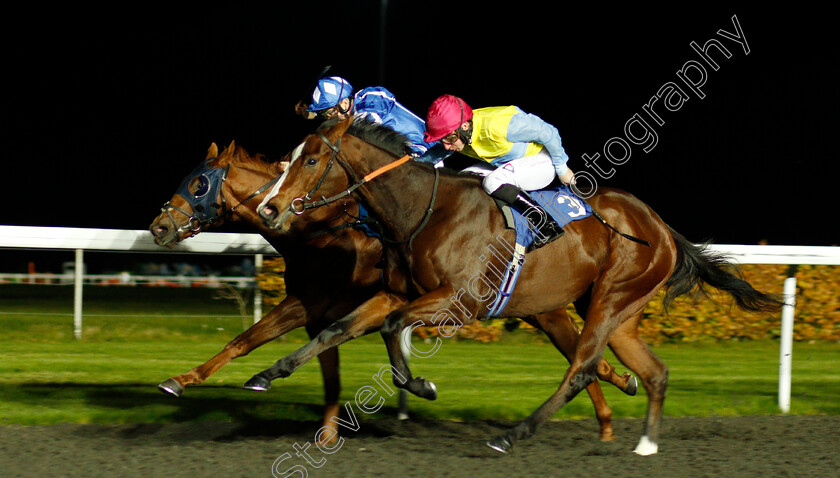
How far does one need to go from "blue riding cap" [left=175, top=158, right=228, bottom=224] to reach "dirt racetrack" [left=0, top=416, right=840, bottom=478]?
1080mm

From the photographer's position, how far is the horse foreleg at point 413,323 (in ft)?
11.8

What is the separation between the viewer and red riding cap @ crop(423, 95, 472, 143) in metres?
3.89

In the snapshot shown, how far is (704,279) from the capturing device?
15.8ft

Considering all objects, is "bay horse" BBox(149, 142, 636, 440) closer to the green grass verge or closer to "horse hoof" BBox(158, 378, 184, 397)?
"horse hoof" BBox(158, 378, 184, 397)

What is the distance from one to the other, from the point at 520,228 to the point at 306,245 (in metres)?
1.10

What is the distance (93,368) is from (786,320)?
4.70 metres

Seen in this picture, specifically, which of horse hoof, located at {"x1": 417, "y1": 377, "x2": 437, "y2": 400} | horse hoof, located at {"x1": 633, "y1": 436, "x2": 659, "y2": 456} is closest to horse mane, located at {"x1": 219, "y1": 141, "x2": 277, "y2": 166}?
horse hoof, located at {"x1": 417, "y1": 377, "x2": 437, "y2": 400}

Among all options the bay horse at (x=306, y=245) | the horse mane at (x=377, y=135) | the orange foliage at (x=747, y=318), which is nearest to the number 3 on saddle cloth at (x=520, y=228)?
the horse mane at (x=377, y=135)

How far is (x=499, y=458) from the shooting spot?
151 inches

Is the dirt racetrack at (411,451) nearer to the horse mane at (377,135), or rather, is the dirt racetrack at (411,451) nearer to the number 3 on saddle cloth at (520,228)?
the number 3 on saddle cloth at (520,228)

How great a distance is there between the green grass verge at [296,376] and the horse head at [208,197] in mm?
1076

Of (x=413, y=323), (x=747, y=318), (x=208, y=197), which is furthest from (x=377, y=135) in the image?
(x=747, y=318)

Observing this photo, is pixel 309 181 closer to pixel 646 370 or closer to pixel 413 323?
pixel 413 323

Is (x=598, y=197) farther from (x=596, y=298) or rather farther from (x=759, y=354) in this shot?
(x=759, y=354)
